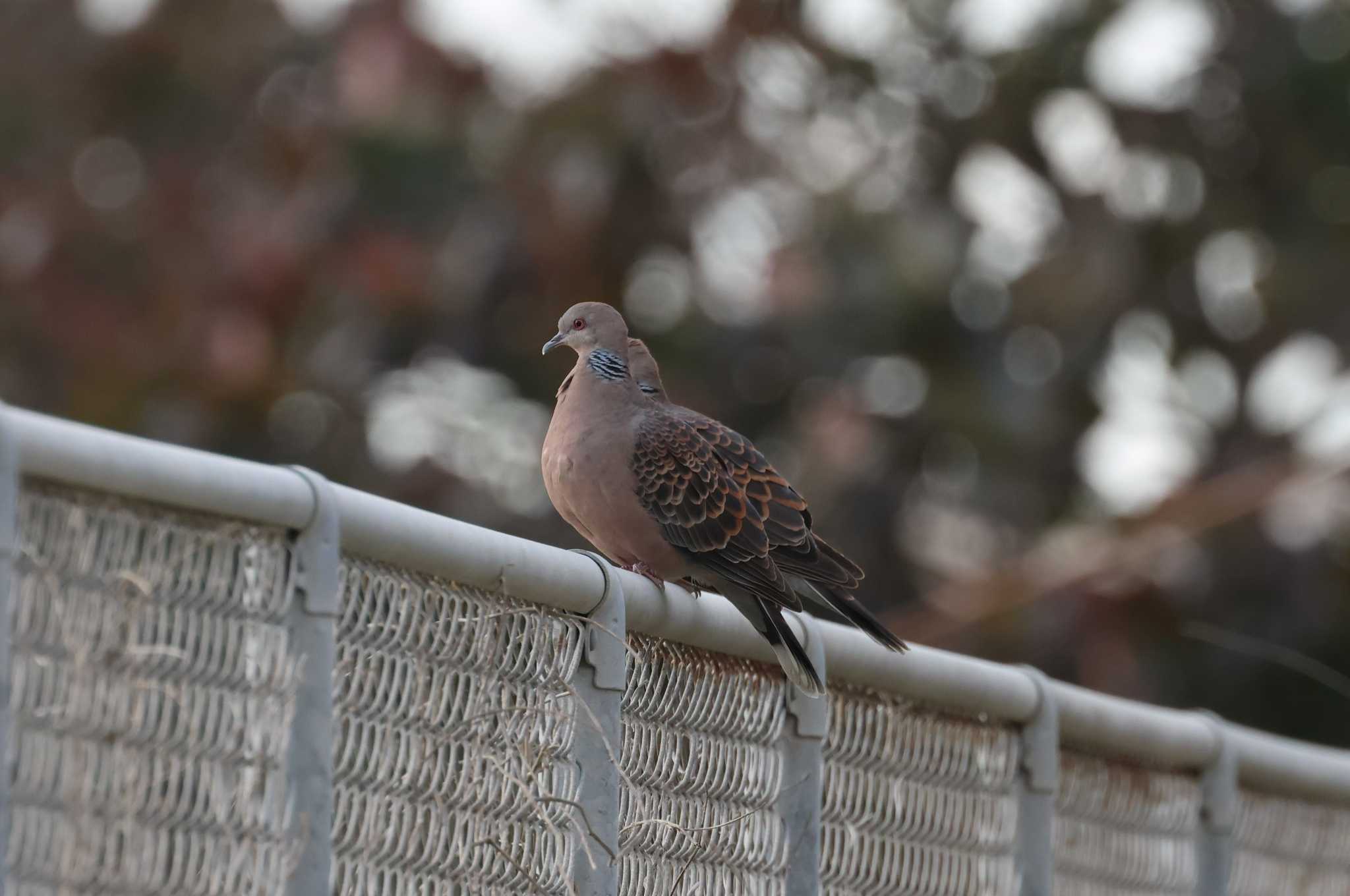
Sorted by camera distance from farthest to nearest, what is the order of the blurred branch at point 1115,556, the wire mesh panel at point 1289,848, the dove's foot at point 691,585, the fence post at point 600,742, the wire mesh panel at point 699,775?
1. the blurred branch at point 1115,556
2. the wire mesh panel at point 1289,848
3. the dove's foot at point 691,585
4. the wire mesh panel at point 699,775
5. the fence post at point 600,742

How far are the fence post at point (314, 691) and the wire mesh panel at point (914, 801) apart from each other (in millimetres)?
1561

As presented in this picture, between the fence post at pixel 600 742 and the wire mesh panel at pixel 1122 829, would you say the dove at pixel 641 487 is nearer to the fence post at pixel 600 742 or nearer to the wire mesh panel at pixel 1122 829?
the wire mesh panel at pixel 1122 829

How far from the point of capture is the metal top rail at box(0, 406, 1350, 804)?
2.41 meters

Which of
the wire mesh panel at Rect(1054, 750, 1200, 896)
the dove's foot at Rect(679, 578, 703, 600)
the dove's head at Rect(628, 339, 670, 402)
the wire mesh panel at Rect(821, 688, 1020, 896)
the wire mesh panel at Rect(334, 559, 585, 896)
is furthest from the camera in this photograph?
the dove's head at Rect(628, 339, 670, 402)

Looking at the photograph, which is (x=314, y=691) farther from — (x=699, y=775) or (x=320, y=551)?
(x=699, y=775)

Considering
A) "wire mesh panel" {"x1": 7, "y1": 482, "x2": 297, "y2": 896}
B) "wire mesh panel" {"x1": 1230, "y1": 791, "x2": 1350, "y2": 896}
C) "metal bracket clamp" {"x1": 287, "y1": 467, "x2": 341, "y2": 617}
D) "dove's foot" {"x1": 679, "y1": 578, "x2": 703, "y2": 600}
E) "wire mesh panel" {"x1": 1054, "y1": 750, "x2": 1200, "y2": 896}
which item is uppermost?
"dove's foot" {"x1": 679, "y1": 578, "x2": 703, "y2": 600}

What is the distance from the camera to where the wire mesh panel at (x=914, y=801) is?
4.14 m

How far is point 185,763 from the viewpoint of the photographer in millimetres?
2486

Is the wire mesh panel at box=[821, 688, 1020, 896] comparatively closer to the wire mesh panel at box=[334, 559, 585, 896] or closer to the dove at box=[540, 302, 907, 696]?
the dove at box=[540, 302, 907, 696]

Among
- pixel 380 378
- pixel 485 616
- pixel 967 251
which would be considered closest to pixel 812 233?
pixel 967 251

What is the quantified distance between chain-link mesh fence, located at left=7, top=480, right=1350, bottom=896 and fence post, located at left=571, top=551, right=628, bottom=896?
0.4 inches

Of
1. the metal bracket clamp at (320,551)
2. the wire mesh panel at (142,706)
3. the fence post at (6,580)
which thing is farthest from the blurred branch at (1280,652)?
the fence post at (6,580)

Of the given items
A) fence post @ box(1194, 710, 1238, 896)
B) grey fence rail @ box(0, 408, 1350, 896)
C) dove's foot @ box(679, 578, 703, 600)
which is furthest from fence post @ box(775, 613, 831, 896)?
fence post @ box(1194, 710, 1238, 896)

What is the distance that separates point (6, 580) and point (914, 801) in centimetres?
236
